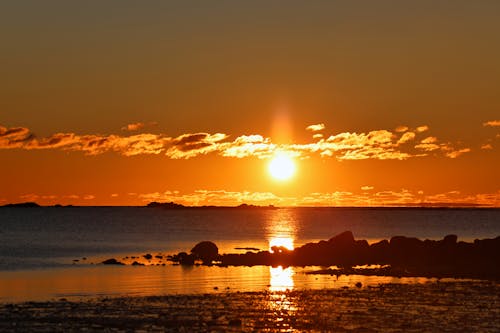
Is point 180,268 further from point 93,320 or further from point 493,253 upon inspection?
point 93,320

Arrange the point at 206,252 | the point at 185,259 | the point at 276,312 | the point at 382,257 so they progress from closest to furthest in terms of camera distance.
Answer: the point at 276,312, the point at 382,257, the point at 185,259, the point at 206,252

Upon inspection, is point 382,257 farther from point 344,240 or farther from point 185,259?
point 185,259

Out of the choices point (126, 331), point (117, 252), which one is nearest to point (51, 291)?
point (126, 331)

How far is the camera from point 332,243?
262 feet

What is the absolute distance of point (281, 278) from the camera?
57219mm

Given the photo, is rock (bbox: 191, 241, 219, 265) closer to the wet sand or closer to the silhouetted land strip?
the silhouetted land strip

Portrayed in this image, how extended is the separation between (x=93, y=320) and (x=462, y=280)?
2847 centimetres

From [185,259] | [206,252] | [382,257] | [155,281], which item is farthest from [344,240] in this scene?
[155,281]

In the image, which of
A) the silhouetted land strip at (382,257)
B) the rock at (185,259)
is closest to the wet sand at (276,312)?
the silhouetted land strip at (382,257)

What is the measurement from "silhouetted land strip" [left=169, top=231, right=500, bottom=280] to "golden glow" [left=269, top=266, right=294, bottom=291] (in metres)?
3.24

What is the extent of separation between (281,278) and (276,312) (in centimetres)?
2016

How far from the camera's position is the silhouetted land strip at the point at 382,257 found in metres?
64.6

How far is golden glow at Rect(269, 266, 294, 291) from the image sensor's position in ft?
163

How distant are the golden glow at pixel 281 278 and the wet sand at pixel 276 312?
3756mm
